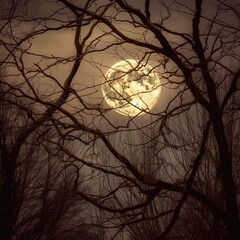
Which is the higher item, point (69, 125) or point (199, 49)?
point (199, 49)

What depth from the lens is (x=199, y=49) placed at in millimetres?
5320

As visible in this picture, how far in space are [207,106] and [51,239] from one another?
25.9 ft

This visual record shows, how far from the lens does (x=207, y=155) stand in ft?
27.9

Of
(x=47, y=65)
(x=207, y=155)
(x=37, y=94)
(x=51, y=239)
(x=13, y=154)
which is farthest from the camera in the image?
(x=51, y=239)

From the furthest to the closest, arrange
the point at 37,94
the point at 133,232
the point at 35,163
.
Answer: the point at 35,163
the point at 133,232
the point at 37,94

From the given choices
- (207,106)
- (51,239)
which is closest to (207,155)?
(207,106)

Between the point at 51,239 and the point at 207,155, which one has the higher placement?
the point at 207,155

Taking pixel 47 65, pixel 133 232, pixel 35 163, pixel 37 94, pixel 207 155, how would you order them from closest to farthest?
1. pixel 47 65
2. pixel 37 94
3. pixel 207 155
4. pixel 133 232
5. pixel 35 163

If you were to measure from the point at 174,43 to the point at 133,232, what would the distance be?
5597mm

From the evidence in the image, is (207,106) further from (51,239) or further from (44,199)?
(51,239)

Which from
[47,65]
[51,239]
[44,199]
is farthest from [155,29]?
[51,239]

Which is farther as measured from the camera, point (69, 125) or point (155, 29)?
point (69, 125)

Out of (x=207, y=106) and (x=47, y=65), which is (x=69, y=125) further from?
(x=207, y=106)

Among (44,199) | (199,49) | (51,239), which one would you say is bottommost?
(51,239)
